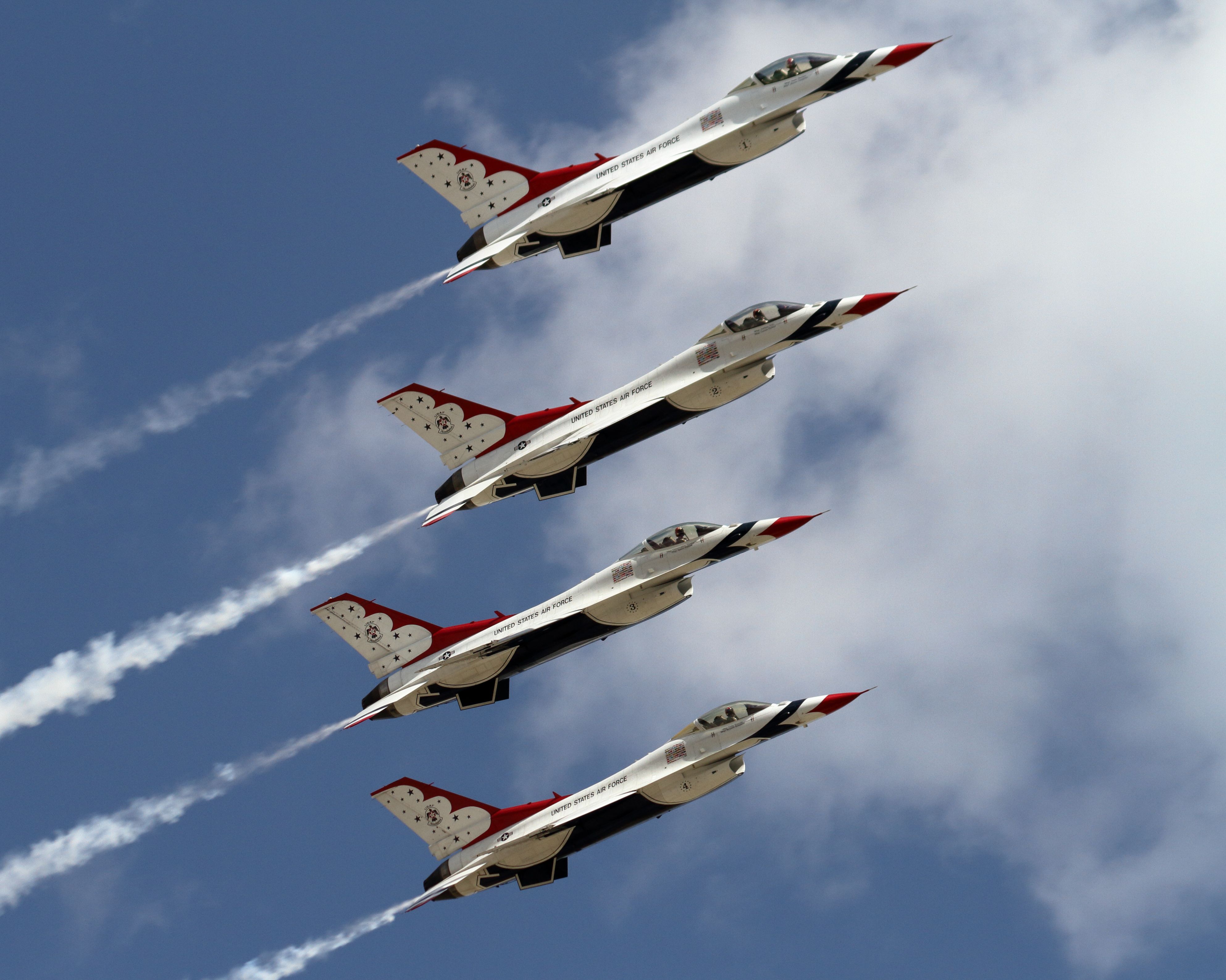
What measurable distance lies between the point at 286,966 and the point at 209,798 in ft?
21.6

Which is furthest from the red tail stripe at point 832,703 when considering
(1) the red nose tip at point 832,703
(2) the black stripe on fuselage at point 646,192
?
(2) the black stripe on fuselage at point 646,192

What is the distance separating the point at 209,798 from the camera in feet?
212

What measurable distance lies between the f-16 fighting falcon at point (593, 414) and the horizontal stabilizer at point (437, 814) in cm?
935

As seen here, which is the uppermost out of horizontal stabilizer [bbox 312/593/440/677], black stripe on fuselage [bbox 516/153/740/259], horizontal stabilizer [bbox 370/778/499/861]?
black stripe on fuselage [bbox 516/153/740/259]

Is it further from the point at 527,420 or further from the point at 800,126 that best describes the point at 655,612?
the point at 800,126

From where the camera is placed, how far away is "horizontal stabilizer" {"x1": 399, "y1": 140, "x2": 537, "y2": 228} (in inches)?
2534

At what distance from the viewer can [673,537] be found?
204 feet

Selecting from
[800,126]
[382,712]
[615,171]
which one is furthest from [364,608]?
[800,126]

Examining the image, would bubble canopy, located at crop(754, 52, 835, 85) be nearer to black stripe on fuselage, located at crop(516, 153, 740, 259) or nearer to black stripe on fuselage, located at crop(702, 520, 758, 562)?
black stripe on fuselage, located at crop(516, 153, 740, 259)

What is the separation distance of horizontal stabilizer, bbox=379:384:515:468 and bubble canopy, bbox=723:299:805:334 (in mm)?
8288

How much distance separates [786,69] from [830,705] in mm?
20977

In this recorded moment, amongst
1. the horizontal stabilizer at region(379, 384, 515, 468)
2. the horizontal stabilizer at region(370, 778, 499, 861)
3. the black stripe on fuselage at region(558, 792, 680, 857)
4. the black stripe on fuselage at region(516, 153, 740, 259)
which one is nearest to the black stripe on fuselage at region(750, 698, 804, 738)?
the black stripe on fuselage at region(558, 792, 680, 857)

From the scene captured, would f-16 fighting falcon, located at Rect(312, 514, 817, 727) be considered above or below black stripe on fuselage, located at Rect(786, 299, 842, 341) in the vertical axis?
below

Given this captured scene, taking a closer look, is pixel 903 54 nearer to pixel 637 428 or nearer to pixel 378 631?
pixel 637 428
